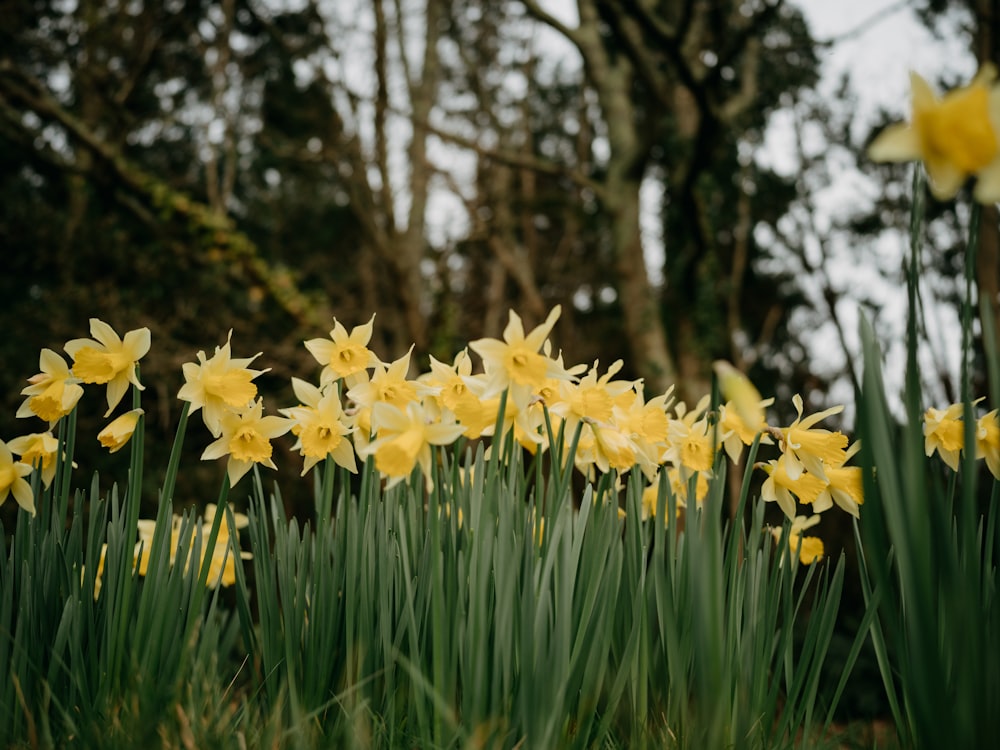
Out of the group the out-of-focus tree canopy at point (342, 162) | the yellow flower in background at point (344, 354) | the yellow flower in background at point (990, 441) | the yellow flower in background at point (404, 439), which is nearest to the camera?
the yellow flower in background at point (404, 439)

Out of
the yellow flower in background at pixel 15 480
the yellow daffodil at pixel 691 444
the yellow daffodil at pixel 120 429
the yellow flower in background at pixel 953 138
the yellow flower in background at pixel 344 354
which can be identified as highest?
the yellow flower in background at pixel 953 138

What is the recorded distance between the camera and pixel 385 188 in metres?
8.24

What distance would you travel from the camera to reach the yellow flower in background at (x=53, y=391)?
1.45 m

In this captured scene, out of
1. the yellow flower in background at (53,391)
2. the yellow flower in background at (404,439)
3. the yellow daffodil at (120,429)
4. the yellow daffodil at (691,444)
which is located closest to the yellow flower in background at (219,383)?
the yellow daffodil at (120,429)

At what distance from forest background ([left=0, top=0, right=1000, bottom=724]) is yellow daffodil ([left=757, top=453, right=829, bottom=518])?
14.2 feet

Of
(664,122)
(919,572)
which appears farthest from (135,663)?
(664,122)

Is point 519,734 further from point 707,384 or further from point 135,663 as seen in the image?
point 707,384

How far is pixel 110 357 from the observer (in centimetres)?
146

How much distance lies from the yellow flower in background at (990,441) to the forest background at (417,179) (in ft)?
14.5

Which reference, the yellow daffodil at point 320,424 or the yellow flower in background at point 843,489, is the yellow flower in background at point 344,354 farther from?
the yellow flower in background at point 843,489


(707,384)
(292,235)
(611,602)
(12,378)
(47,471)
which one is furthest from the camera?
(292,235)

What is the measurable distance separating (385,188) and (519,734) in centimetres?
755

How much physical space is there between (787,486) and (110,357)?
138 centimetres

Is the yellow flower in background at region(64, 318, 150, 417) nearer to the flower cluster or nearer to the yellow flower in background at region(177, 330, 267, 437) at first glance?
the flower cluster
